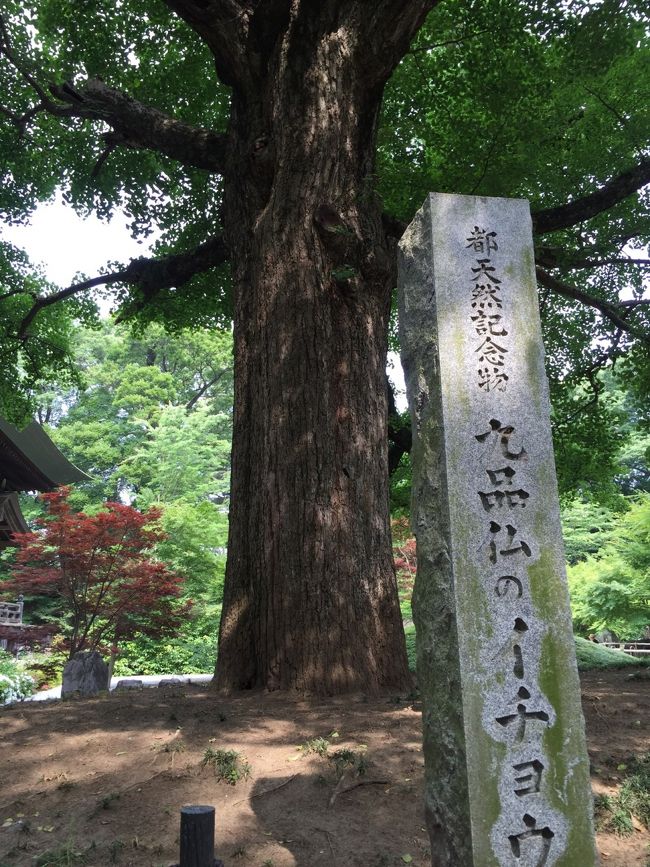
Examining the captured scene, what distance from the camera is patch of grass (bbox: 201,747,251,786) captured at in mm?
3383

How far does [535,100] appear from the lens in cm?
809

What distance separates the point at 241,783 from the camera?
132 inches

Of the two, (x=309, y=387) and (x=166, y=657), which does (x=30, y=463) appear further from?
(x=309, y=387)

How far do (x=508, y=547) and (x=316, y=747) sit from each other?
1816mm

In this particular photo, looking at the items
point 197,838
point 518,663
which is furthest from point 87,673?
point 518,663

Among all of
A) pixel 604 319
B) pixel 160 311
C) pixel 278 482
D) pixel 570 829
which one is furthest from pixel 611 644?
pixel 570 829

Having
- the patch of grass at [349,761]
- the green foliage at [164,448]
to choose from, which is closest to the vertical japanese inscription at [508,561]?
the patch of grass at [349,761]

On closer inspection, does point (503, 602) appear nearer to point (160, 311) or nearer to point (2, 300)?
point (160, 311)

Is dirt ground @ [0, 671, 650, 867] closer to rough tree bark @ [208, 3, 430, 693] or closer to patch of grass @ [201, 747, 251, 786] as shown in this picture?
patch of grass @ [201, 747, 251, 786]

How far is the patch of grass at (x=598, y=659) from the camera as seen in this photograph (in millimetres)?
8916

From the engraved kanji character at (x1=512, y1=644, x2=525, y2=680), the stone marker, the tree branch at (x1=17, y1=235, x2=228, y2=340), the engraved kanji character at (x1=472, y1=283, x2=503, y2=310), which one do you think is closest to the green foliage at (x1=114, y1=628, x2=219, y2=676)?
the tree branch at (x1=17, y1=235, x2=228, y2=340)

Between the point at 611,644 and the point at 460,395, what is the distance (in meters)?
20.1

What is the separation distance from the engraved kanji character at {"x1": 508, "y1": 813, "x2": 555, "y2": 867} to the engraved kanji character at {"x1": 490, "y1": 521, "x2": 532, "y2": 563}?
894 mm

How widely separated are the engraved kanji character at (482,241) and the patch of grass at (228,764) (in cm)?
278
